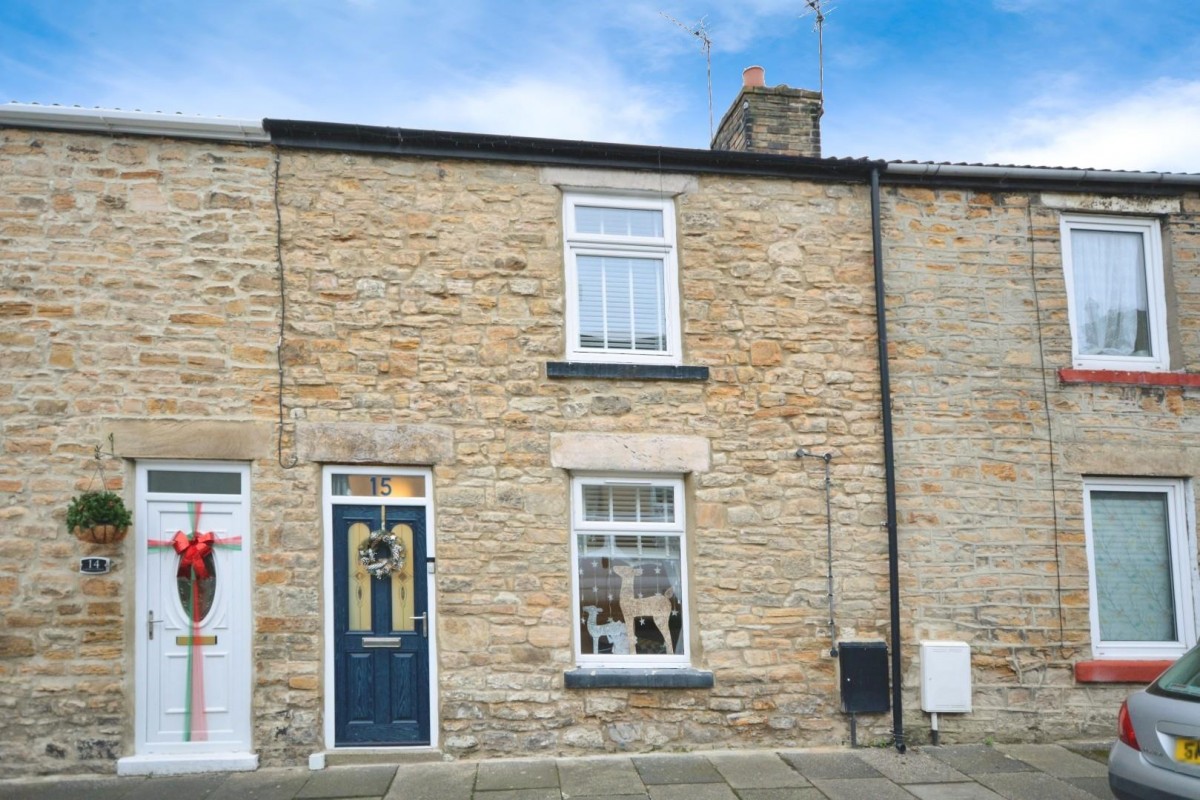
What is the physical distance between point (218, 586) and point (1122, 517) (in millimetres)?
7614

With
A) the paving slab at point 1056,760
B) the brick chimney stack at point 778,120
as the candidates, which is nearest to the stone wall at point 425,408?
the brick chimney stack at point 778,120

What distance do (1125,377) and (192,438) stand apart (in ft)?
25.5

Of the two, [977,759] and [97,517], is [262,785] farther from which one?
[977,759]

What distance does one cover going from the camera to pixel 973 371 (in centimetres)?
847

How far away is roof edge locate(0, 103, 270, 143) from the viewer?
291 inches

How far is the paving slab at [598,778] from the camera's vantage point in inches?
264

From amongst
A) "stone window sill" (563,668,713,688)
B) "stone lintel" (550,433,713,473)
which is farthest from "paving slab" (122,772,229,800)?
"stone lintel" (550,433,713,473)

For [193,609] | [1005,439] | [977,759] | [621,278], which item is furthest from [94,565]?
[1005,439]

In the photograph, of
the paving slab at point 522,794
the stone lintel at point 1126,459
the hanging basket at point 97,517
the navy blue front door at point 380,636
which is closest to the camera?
the paving slab at point 522,794

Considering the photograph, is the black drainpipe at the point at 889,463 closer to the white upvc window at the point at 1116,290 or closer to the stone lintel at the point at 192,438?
the white upvc window at the point at 1116,290

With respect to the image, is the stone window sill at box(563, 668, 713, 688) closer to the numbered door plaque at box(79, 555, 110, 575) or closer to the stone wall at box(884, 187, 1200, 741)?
the stone wall at box(884, 187, 1200, 741)

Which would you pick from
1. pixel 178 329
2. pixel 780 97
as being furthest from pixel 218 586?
pixel 780 97

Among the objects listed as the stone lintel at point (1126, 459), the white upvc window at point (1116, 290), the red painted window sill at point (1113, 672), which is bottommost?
the red painted window sill at point (1113, 672)

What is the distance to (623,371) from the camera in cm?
798
